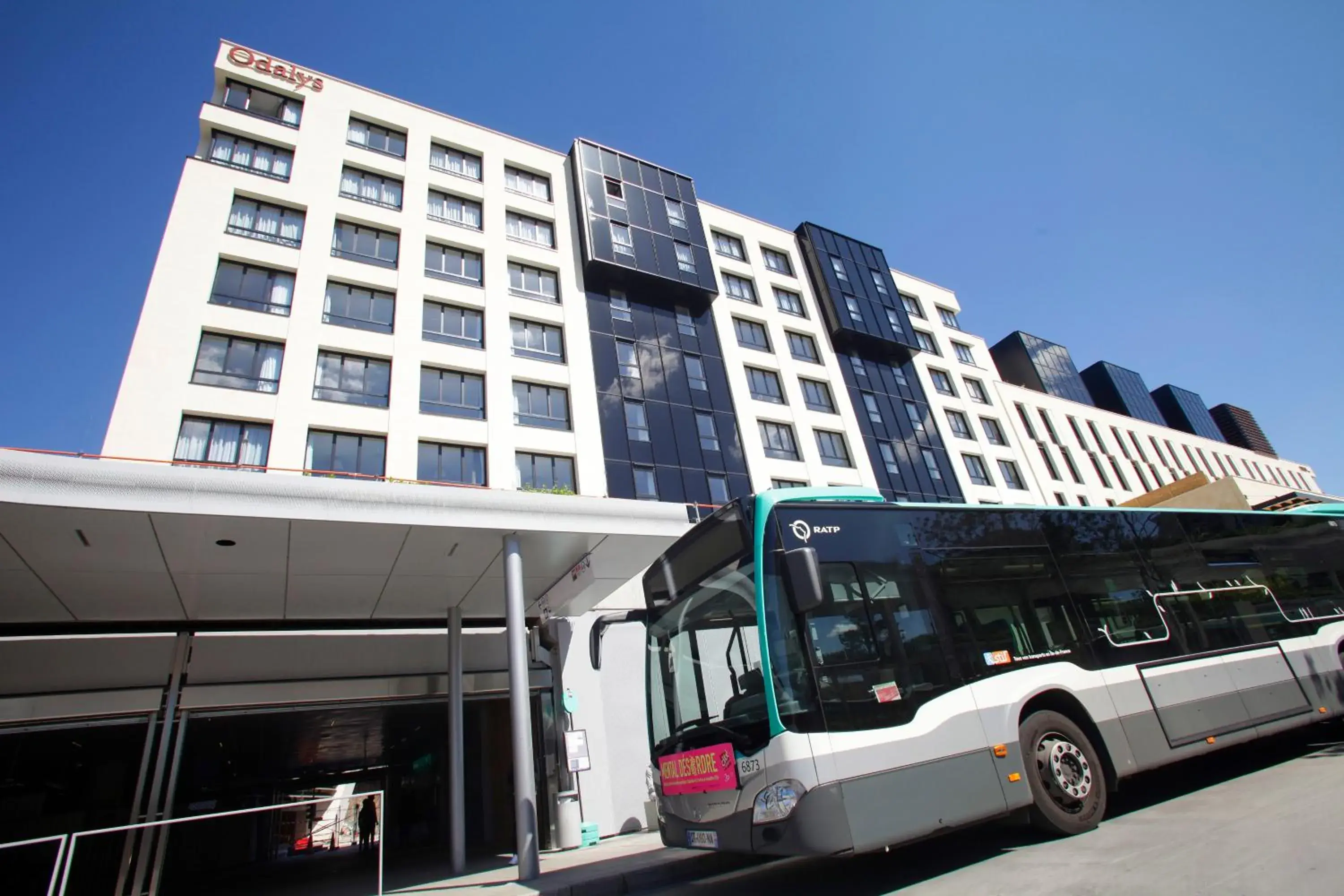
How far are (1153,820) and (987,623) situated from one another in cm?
229

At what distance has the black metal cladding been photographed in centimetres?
2431

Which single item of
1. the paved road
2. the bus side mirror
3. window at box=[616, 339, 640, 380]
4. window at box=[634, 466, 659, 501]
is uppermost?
window at box=[616, 339, 640, 380]

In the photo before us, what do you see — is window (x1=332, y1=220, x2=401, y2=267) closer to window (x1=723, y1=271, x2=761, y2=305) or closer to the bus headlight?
window (x1=723, y1=271, x2=761, y2=305)

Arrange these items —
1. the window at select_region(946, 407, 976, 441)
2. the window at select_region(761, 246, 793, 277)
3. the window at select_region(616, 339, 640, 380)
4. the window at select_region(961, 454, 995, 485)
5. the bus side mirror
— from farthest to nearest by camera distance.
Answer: the window at select_region(946, 407, 976, 441) → the window at select_region(961, 454, 995, 485) → the window at select_region(761, 246, 793, 277) → the window at select_region(616, 339, 640, 380) → the bus side mirror

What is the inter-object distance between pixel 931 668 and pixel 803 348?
2522cm

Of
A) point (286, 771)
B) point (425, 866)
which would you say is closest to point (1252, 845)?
point (425, 866)

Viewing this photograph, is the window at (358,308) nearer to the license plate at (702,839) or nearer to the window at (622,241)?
the window at (622,241)

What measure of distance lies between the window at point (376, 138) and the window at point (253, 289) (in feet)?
22.1

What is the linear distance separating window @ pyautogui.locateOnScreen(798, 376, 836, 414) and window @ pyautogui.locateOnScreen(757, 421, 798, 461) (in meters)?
2.10

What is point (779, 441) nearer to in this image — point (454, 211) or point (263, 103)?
point (454, 211)

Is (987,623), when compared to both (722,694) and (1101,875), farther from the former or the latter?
(722,694)

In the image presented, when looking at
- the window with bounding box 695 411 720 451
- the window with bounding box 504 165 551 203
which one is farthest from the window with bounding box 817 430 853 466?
the window with bounding box 504 165 551 203

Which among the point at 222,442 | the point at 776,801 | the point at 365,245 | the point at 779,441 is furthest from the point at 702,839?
the point at 779,441

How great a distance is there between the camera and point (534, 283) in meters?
22.9
